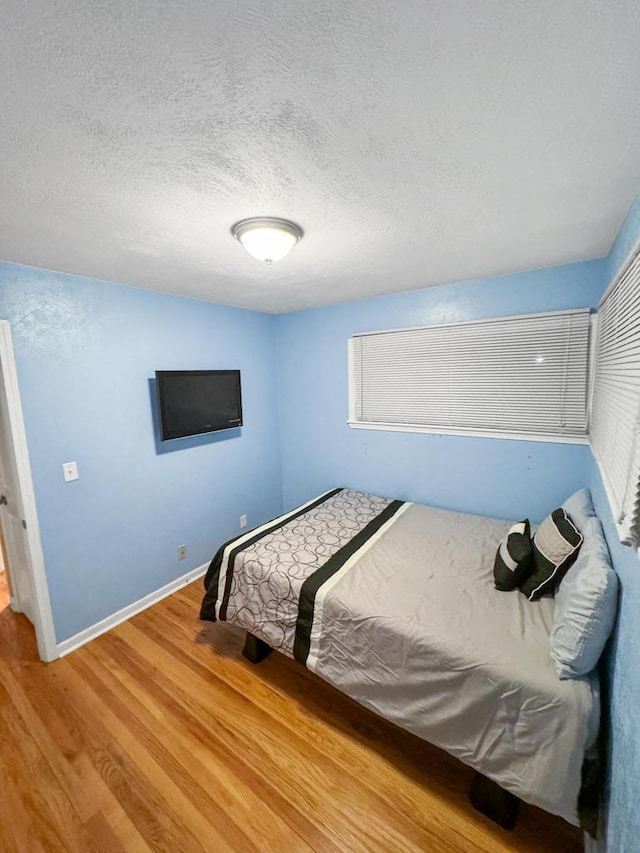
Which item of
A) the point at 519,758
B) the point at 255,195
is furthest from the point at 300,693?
the point at 255,195

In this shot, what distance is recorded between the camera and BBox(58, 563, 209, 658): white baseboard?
Answer: 217 cm

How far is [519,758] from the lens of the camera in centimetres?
121

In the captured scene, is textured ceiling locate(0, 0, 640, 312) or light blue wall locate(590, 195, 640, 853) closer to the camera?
textured ceiling locate(0, 0, 640, 312)

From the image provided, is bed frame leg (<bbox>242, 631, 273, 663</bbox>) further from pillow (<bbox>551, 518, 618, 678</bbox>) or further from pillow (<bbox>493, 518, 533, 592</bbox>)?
pillow (<bbox>551, 518, 618, 678</bbox>)

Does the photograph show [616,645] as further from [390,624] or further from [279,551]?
[279,551]

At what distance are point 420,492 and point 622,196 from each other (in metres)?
2.17

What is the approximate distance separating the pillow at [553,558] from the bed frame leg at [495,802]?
0.74 meters

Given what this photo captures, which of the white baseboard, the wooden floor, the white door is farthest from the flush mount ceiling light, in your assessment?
the white baseboard

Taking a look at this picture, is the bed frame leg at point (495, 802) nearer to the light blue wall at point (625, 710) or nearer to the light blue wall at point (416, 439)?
the light blue wall at point (625, 710)

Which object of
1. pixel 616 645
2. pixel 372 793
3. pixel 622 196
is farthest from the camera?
pixel 372 793

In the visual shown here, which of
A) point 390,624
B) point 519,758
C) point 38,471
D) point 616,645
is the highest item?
point 38,471

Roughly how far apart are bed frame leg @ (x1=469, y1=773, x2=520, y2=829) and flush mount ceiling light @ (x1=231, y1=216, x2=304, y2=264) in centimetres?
238

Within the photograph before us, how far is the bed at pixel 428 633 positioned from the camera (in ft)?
3.85

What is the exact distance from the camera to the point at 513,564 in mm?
1693
